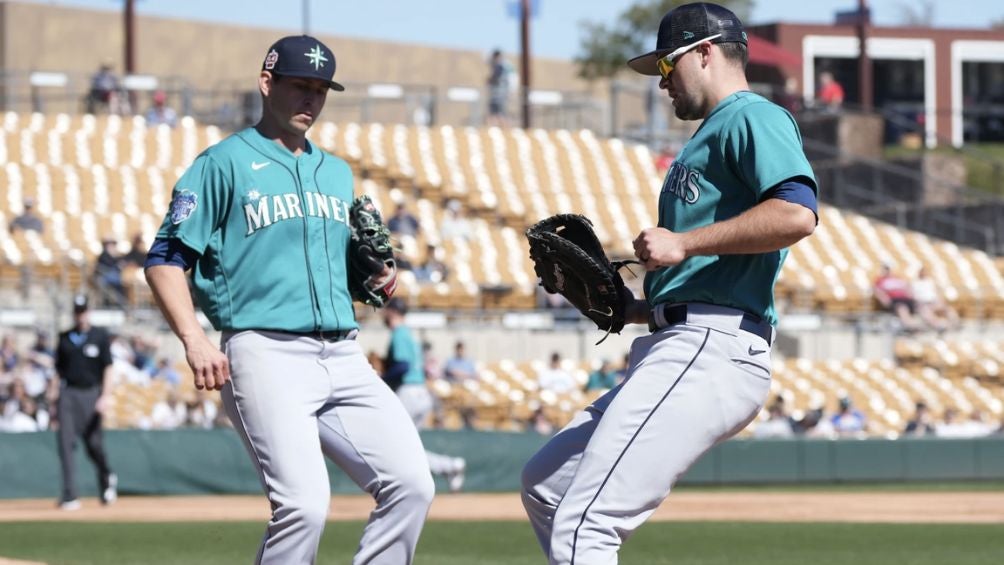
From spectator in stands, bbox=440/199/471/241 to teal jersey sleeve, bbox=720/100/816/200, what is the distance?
1589cm

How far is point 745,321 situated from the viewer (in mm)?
4277

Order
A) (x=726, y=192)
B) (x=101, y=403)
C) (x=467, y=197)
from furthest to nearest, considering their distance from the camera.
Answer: (x=467, y=197)
(x=101, y=403)
(x=726, y=192)

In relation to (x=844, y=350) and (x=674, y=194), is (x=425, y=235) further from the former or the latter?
(x=674, y=194)

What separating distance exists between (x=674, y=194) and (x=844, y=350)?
14.5 metres

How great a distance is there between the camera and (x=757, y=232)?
4016 mm

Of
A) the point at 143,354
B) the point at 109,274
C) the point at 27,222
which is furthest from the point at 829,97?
the point at 143,354

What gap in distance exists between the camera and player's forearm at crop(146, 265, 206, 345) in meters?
4.80

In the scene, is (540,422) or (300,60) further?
(540,422)

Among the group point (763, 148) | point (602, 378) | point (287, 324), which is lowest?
point (602, 378)

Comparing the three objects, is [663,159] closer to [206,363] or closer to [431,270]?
[431,270]

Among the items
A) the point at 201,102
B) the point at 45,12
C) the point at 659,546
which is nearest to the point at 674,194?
the point at 659,546

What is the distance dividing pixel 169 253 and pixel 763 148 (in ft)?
6.22

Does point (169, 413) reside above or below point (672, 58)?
below

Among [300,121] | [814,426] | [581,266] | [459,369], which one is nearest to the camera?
[581,266]
